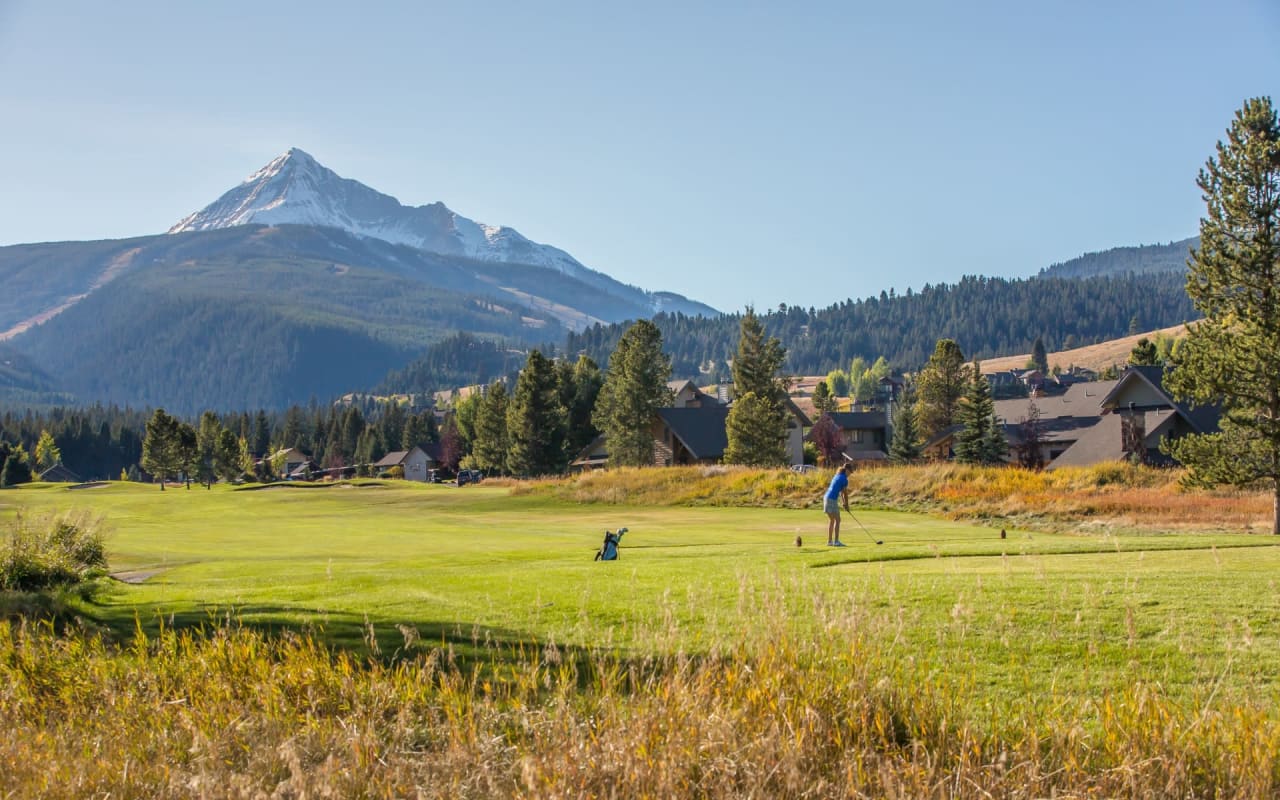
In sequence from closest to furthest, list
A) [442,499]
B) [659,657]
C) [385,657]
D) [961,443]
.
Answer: [659,657] → [385,657] → [442,499] → [961,443]

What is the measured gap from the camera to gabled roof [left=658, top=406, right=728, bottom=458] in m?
77.9

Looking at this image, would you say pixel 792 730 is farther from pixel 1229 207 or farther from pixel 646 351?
pixel 646 351

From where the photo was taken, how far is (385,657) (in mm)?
9617

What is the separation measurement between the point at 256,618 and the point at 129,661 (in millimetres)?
2324

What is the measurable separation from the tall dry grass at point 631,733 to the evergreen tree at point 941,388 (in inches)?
3392

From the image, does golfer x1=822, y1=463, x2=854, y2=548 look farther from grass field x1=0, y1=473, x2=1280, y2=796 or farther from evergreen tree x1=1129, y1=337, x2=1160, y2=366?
evergreen tree x1=1129, y1=337, x2=1160, y2=366

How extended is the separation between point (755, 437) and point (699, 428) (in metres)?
12.9

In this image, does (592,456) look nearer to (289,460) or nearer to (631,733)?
(289,460)

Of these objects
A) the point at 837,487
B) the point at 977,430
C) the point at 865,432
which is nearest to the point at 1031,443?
the point at 977,430

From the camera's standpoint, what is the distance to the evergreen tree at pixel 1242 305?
88.6ft

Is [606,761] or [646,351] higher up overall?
[646,351]

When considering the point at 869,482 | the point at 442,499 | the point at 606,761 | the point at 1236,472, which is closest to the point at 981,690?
the point at 606,761

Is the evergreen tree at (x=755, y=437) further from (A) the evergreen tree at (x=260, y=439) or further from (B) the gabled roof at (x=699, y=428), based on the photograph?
(A) the evergreen tree at (x=260, y=439)

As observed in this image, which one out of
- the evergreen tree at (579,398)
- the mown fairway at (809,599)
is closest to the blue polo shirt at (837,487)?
the mown fairway at (809,599)
